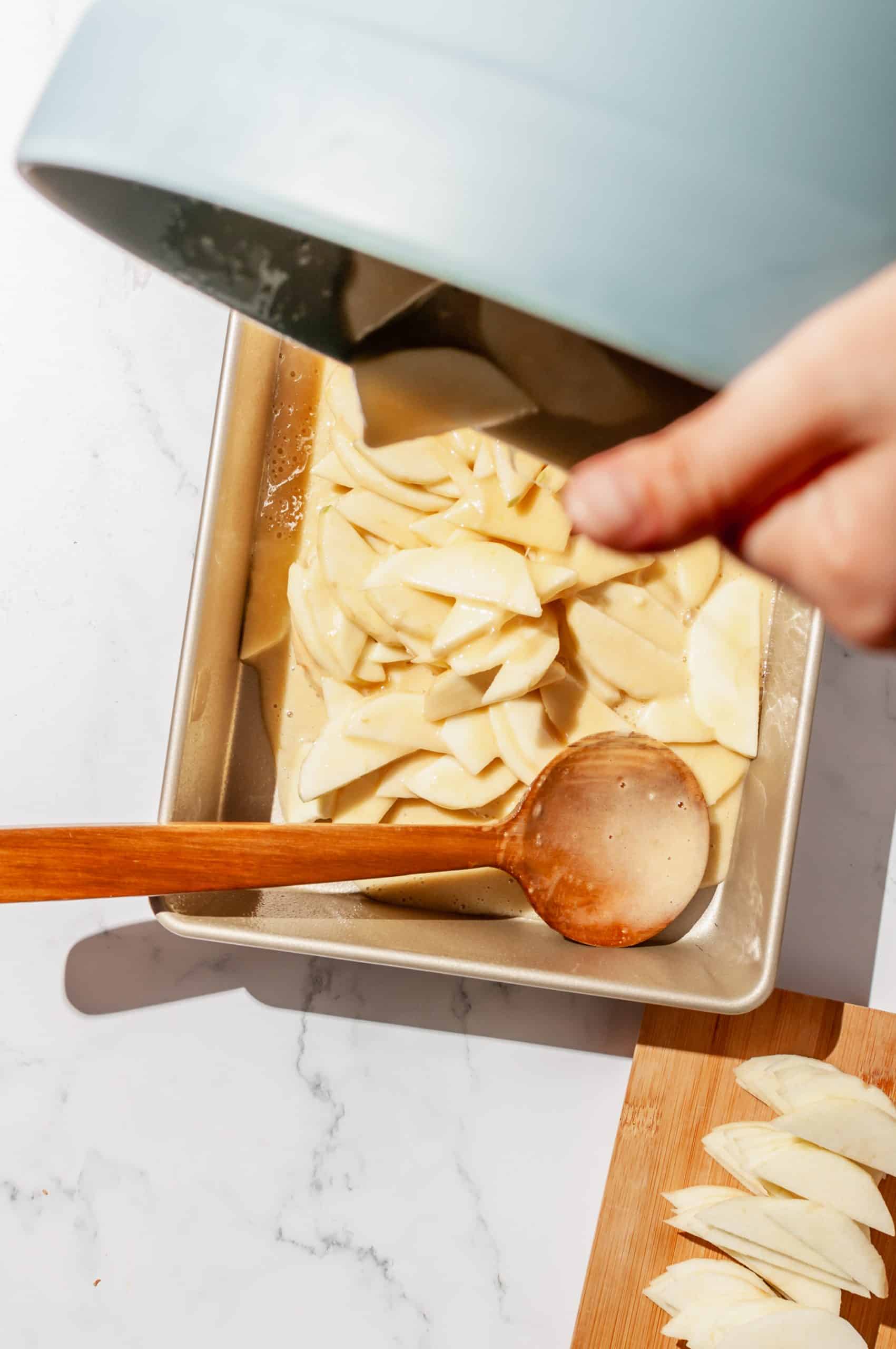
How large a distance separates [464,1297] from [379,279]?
37.9 inches

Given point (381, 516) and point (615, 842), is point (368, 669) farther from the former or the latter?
point (615, 842)

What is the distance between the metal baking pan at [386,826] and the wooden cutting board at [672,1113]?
0.09 metres

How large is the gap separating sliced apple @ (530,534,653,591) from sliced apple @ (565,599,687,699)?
3cm

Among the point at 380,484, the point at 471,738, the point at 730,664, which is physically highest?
the point at 380,484

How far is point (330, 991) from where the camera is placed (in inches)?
39.0

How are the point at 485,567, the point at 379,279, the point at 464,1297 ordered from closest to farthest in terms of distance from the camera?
the point at 379,279 → the point at 485,567 → the point at 464,1297

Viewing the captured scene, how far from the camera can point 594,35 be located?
0.95 feet

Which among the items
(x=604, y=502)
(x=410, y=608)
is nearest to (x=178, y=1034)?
(x=410, y=608)

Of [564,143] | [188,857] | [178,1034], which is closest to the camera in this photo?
[564,143]

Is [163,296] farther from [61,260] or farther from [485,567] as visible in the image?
[485,567]

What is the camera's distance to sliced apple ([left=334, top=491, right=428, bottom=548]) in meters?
0.90

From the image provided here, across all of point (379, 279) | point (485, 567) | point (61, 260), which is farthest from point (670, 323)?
point (61, 260)

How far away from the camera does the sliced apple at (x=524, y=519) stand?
87 centimetres

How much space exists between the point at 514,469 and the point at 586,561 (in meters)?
0.10
